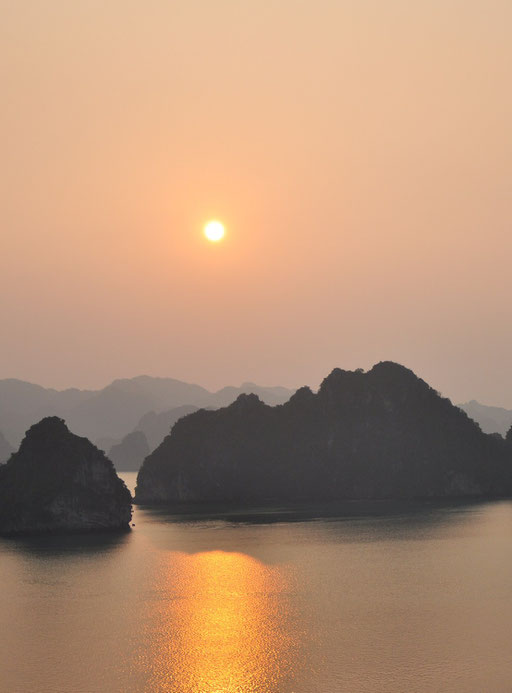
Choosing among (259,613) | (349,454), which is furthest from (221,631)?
(349,454)

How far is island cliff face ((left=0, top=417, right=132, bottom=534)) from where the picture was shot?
115 m

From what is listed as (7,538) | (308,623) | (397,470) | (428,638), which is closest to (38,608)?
(308,623)

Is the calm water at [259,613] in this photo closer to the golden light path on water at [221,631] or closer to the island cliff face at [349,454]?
the golden light path on water at [221,631]

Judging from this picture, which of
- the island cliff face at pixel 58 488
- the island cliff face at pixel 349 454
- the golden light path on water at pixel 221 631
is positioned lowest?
Answer: the golden light path on water at pixel 221 631

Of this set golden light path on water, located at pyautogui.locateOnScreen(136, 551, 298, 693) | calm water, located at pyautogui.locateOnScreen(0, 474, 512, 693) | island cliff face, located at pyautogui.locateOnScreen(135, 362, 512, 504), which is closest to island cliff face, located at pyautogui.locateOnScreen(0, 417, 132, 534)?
calm water, located at pyautogui.locateOnScreen(0, 474, 512, 693)

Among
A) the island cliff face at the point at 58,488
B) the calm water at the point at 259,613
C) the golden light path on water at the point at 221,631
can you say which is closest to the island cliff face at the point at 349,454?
the island cliff face at the point at 58,488

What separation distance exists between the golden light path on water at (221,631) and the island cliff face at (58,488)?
33478mm

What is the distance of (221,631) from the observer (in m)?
58.0

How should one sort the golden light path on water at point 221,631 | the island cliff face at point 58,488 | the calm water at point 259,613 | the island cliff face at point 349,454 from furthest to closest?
1. the island cliff face at point 349,454
2. the island cliff face at point 58,488
3. the calm water at point 259,613
4. the golden light path on water at point 221,631

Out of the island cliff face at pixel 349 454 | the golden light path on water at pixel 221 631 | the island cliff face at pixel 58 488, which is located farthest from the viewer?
the island cliff face at pixel 349 454

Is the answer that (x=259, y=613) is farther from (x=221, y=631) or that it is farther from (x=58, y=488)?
(x=58, y=488)

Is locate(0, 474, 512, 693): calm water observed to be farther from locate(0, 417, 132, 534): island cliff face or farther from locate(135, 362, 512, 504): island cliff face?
locate(135, 362, 512, 504): island cliff face

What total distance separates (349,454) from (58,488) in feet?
294

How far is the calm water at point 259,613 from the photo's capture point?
47.6m
